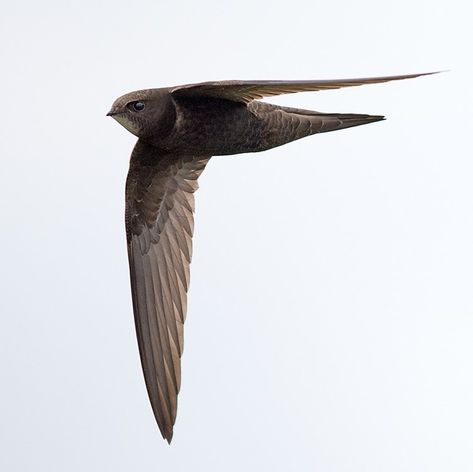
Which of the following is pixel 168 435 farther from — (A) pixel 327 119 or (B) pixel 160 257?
(A) pixel 327 119

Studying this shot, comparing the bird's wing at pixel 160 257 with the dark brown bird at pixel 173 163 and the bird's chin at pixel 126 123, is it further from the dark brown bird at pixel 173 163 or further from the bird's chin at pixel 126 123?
the bird's chin at pixel 126 123

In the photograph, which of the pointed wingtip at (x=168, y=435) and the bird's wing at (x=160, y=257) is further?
the bird's wing at (x=160, y=257)

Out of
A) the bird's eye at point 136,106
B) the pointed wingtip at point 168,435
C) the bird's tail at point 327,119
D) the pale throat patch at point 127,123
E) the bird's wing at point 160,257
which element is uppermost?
the bird's tail at point 327,119

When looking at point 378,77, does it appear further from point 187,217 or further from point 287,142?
point 187,217

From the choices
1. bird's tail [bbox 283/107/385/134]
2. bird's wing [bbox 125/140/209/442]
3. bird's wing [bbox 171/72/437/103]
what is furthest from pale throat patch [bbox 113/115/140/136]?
bird's tail [bbox 283/107/385/134]

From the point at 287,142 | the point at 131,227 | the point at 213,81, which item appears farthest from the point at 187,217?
the point at 213,81

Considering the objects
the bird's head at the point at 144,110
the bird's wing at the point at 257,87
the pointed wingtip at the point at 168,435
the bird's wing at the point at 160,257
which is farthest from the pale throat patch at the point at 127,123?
the pointed wingtip at the point at 168,435

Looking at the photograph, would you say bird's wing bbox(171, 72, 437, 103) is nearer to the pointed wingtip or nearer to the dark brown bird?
the dark brown bird

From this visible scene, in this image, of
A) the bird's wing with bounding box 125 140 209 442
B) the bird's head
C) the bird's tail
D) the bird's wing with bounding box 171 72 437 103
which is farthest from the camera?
the bird's wing with bounding box 125 140 209 442

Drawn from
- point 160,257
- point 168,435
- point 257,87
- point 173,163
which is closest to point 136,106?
point 257,87
